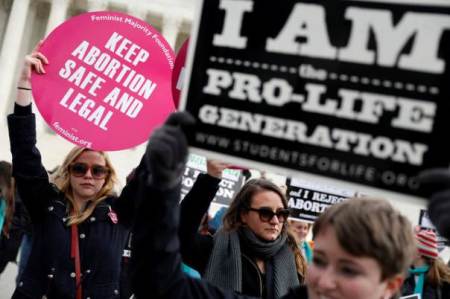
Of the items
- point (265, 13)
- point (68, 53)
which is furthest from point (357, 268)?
point (68, 53)

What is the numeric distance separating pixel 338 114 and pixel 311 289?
1.76 feet

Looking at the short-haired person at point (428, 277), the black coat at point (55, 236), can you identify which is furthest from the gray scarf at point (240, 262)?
the short-haired person at point (428, 277)

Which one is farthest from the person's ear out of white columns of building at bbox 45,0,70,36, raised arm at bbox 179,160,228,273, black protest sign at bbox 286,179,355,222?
white columns of building at bbox 45,0,70,36

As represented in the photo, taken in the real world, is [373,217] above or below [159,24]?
below

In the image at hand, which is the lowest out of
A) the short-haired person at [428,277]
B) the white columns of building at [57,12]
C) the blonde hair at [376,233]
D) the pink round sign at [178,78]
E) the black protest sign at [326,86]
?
the short-haired person at [428,277]

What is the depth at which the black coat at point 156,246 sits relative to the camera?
1.52 meters

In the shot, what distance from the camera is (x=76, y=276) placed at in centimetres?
289

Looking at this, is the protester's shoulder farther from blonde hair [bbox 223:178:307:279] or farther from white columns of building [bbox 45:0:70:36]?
white columns of building [bbox 45:0:70:36]

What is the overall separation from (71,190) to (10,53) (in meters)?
29.5

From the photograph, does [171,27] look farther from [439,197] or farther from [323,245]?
[439,197]

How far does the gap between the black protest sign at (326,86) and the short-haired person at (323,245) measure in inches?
7.1

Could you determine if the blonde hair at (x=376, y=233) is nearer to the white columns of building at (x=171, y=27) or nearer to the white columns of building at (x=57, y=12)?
the white columns of building at (x=171, y=27)

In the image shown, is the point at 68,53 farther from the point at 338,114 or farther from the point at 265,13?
the point at 338,114

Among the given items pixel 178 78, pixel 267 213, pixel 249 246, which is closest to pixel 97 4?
pixel 178 78
